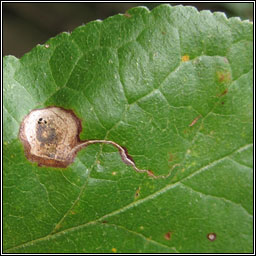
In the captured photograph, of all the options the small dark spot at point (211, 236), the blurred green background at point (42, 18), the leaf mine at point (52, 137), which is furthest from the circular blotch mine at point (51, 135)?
the blurred green background at point (42, 18)

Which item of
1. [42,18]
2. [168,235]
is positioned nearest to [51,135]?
[168,235]

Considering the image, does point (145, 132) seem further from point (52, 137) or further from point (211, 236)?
point (211, 236)

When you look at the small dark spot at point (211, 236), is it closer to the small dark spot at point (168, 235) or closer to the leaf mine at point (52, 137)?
the small dark spot at point (168, 235)

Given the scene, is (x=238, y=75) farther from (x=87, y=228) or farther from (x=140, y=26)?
(x=87, y=228)

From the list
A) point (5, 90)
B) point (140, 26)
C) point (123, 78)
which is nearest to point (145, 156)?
point (123, 78)

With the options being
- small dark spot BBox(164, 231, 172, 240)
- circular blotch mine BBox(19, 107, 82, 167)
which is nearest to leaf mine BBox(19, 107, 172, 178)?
circular blotch mine BBox(19, 107, 82, 167)
